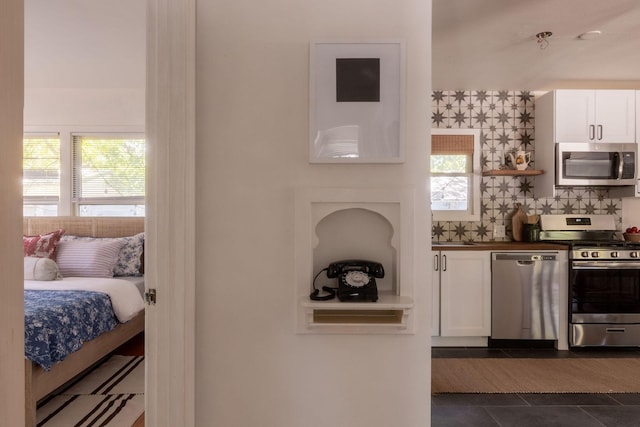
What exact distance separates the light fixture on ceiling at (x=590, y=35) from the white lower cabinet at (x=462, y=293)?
185 cm

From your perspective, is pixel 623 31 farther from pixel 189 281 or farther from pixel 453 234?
pixel 189 281

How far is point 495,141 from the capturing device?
166 inches

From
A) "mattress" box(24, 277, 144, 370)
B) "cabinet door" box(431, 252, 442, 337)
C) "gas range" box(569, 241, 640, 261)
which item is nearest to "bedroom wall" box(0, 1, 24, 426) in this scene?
"mattress" box(24, 277, 144, 370)

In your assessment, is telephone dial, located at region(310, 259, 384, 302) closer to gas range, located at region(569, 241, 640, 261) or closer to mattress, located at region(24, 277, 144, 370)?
mattress, located at region(24, 277, 144, 370)

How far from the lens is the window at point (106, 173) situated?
14.3 feet

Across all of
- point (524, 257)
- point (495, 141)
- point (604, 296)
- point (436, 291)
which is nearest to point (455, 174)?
point (495, 141)

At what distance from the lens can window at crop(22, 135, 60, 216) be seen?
4.34 metres

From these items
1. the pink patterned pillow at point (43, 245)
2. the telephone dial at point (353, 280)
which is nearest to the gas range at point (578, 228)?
the telephone dial at point (353, 280)

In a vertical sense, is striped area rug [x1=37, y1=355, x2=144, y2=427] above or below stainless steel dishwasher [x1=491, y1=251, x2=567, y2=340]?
below

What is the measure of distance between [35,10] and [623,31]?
410 centimetres

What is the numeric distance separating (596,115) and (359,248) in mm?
3549

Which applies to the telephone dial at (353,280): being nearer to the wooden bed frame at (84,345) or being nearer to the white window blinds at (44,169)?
the wooden bed frame at (84,345)

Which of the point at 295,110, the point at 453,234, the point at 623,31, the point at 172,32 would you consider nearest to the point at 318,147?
the point at 295,110

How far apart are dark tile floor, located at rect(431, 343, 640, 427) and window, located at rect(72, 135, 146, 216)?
364 centimetres
